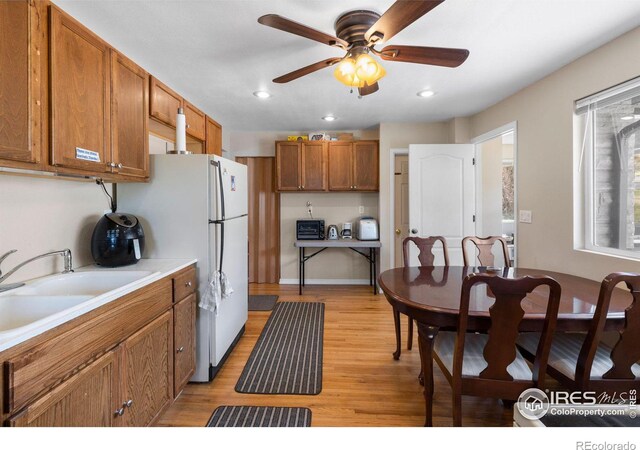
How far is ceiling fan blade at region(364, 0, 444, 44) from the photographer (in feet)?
4.15

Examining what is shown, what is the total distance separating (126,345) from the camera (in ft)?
4.75

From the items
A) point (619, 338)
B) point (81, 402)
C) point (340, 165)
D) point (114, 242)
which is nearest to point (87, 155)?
point (114, 242)

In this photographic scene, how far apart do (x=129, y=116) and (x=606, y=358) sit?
118 inches

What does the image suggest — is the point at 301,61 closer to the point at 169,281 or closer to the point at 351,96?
the point at 351,96

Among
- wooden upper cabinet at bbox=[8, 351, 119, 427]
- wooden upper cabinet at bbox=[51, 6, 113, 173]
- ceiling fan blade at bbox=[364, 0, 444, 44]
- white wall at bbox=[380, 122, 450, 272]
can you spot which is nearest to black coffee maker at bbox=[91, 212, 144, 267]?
wooden upper cabinet at bbox=[51, 6, 113, 173]

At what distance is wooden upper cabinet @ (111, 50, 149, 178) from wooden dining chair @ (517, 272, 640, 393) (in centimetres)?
250

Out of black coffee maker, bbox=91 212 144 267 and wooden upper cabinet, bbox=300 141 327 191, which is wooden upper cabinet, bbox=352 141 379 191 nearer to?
wooden upper cabinet, bbox=300 141 327 191

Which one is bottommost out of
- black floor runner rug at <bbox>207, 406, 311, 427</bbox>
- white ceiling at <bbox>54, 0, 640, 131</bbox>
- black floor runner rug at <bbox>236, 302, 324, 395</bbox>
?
black floor runner rug at <bbox>207, 406, 311, 427</bbox>

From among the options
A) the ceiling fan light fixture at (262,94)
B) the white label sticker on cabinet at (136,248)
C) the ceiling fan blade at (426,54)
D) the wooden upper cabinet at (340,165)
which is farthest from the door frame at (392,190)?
the white label sticker on cabinet at (136,248)

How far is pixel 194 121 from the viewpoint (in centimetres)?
306

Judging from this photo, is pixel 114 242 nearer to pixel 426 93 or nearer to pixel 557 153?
pixel 426 93

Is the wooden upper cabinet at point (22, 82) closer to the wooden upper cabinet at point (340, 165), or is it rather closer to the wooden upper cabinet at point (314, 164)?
the wooden upper cabinet at point (314, 164)

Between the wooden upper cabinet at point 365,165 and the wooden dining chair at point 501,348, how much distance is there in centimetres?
291

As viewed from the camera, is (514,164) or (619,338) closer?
(619,338)
